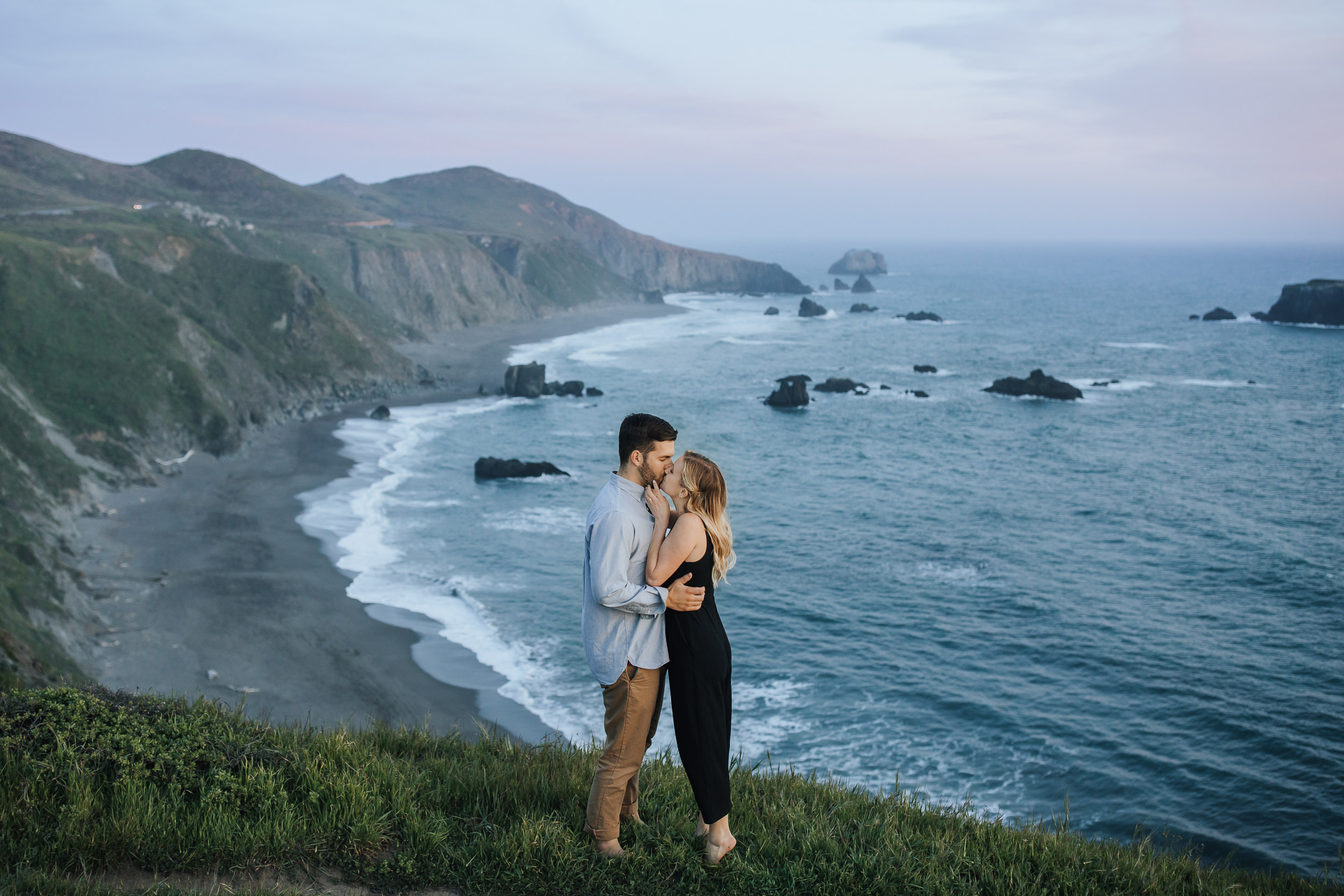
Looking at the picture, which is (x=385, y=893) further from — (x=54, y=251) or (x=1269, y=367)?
(x=1269, y=367)

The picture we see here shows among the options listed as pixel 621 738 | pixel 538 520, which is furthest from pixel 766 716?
pixel 538 520

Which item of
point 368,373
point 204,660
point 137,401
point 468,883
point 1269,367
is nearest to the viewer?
point 468,883

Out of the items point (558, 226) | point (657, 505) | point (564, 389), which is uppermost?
point (558, 226)

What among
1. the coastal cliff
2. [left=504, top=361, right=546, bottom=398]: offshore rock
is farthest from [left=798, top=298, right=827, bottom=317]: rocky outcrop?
[left=504, top=361, right=546, bottom=398]: offshore rock

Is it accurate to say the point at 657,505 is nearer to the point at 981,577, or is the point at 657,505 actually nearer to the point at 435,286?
the point at 981,577

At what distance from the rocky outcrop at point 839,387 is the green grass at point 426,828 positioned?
6016 cm

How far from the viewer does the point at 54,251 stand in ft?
160

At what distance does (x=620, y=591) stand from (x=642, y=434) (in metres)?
0.90

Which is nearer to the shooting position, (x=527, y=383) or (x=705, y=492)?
(x=705, y=492)

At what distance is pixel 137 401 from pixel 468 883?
43453 millimetres

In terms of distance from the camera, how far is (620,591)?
4.92 meters

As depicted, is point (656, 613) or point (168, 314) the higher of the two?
point (168, 314)

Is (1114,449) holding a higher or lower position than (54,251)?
lower

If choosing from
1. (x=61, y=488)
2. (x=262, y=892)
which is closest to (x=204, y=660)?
(x=61, y=488)
